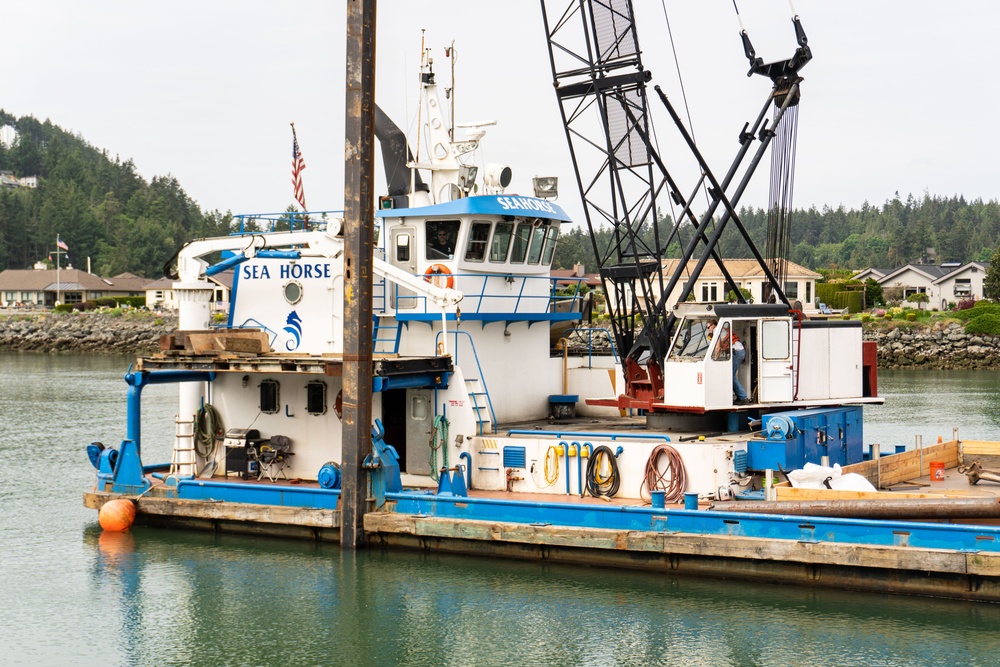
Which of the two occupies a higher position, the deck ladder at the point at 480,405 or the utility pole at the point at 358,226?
the utility pole at the point at 358,226

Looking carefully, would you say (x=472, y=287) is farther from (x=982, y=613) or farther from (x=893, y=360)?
(x=893, y=360)

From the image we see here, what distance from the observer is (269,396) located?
62.2ft

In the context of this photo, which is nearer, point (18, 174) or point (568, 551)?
point (568, 551)

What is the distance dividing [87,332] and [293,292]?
6884cm

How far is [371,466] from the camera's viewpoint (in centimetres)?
1628

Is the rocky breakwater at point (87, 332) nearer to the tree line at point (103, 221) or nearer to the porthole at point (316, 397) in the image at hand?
the tree line at point (103, 221)

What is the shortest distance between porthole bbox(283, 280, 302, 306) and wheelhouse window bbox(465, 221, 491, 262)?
3.07 m

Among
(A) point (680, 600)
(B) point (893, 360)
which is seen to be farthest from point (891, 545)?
(B) point (893, 360)

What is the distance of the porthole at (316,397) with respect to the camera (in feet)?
60.5

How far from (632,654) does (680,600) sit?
1790mm

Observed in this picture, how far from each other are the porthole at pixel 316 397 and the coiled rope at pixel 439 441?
221 centimetres

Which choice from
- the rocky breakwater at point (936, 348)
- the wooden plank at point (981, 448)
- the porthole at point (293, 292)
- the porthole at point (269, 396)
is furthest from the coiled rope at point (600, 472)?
the rocky breakwater at point (936, 348)

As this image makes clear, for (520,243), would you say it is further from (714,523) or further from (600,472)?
(714,523)

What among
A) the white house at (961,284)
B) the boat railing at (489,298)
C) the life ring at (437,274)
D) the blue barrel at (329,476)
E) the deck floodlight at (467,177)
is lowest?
the blue barrel at (329,476)
